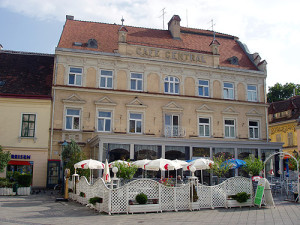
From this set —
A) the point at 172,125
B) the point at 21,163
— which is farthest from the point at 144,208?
the point at 172,125

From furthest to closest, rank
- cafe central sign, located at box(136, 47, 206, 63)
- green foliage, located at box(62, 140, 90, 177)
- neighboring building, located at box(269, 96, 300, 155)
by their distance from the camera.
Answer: neighboring building, located at box(269, 96, 300, 155) < cafe central sign, located at box(136, 47, 206, 63) < green foliage, located at box(62, 140, 90, 177)

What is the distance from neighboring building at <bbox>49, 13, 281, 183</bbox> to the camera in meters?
24.2

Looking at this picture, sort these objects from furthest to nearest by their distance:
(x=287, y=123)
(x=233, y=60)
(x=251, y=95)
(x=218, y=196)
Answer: (x=287, y=123)
(x=233, y=60)
(x=251, y=95)
(x=218, y=196)

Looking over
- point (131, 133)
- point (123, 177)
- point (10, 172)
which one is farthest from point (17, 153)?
point (123, 177)

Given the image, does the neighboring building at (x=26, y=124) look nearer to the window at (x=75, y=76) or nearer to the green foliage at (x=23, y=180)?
the window at (x=75, y=76)

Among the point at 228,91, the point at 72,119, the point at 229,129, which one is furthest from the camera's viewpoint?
the point at 228,91

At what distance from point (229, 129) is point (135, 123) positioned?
860cm

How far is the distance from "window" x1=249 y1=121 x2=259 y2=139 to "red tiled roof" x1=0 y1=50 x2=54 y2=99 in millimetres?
17683

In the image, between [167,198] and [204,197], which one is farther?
[204,197]

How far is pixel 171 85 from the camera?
27.6m

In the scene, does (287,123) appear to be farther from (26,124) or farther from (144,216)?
(144,216)

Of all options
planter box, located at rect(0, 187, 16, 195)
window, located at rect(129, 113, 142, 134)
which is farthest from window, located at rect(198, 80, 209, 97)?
planter box, located at rect(0, 187, 16, 195)

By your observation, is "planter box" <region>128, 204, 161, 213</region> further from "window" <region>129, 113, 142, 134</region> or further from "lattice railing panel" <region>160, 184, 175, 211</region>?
"window" <region>129, 113, 142, 134</region>

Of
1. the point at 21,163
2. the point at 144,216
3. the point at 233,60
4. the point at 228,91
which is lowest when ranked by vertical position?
the point at 144,216
